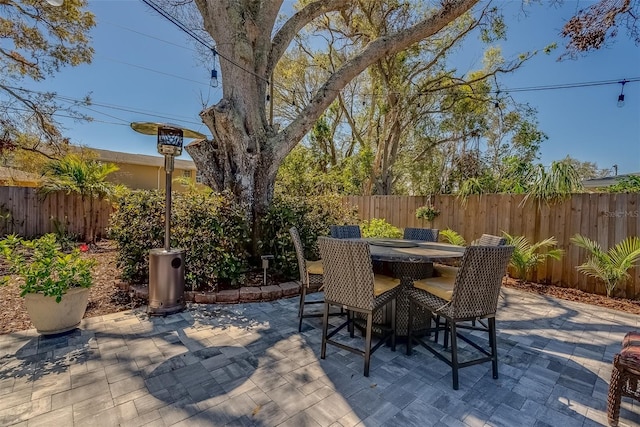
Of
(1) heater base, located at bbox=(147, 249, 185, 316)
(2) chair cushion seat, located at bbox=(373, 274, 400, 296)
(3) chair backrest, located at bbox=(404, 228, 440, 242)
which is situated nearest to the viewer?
(2) chair cushion seat, located at bbox=(373, 274, 400, 296)

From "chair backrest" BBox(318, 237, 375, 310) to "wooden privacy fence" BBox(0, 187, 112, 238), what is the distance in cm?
733

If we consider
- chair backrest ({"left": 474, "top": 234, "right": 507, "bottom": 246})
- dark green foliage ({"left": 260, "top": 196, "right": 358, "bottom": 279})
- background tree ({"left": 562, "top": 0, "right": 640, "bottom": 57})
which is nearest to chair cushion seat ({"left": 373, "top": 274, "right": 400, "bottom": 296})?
chair backrest ({"left": 474, "top": 234, "right": 507, "bottom": 246})

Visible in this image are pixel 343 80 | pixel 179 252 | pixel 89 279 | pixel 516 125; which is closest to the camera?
pixel 89 279

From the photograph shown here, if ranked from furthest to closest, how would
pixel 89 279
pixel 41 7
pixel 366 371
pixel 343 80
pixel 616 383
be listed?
pixel 41 7 → pixel 343 80 → pixel 89 279 → pixel 366 371 → pixel 616 383

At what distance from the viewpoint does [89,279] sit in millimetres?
2916

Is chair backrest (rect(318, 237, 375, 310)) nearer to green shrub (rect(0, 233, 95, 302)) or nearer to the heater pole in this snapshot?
the heater pole

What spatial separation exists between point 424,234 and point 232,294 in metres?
2.65

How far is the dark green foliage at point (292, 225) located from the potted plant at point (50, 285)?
2.16m

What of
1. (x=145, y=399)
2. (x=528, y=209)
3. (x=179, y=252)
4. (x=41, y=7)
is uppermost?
(x=41, y=7)

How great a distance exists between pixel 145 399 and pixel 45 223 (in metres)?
7.79

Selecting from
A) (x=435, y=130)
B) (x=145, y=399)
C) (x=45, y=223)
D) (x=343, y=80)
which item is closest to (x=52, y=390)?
(x=145, y=399)

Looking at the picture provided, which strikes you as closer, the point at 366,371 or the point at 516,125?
the point at 366,371

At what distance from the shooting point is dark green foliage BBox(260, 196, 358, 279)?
14.5 feet

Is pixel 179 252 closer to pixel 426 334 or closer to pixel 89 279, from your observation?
pixel 89 279
